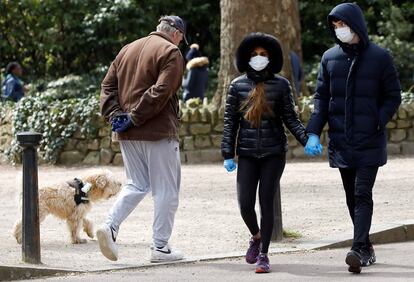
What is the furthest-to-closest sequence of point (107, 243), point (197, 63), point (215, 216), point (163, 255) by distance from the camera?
point (197, 63), point (215, 216), point (163, 255), point (107, 243)

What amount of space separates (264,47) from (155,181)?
1.33 metres

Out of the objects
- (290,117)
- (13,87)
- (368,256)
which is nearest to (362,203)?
(368,256)

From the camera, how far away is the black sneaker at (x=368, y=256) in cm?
827

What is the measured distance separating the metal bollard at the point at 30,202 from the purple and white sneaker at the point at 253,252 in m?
1.60

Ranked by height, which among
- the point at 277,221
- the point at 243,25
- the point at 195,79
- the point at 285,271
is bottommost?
the point at 285,271

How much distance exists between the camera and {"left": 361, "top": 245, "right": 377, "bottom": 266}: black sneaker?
27.1ft

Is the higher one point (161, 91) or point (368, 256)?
point (161, 91)

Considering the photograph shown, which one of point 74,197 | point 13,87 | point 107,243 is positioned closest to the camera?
point 107,243

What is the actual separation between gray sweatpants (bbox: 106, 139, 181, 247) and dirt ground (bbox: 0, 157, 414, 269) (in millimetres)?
400

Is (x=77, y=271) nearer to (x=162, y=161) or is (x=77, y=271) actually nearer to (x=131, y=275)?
(x=131, y=275)

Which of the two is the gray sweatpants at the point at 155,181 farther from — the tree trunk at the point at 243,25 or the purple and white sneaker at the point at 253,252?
the tree trunk at the point at 243,25

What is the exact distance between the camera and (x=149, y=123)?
8.47 m

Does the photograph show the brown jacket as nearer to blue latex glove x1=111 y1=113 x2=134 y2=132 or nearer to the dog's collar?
blue latex glove x1=111 y1=113 x2=134 y2=132

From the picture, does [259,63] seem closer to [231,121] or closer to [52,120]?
[231,121]
